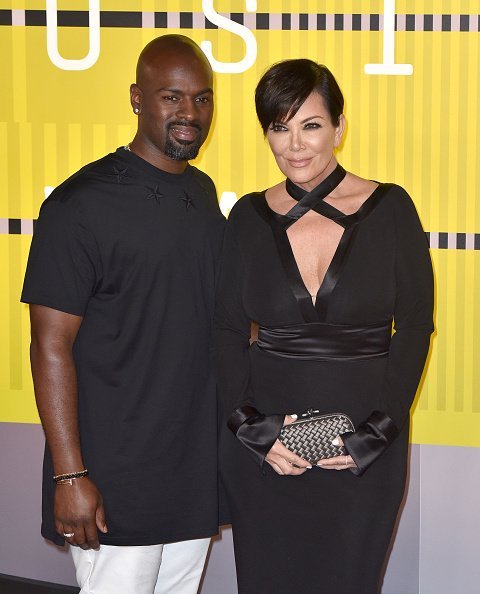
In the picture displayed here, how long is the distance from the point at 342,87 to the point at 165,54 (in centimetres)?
89

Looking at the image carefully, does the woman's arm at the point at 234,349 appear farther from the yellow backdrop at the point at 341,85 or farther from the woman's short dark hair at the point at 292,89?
the yellow backdrop at the point at 341,85

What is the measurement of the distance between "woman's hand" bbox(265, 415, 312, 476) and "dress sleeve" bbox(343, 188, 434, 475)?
4.8 inches

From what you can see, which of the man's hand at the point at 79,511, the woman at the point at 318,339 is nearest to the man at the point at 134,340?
the man's hand at the point at 79,511

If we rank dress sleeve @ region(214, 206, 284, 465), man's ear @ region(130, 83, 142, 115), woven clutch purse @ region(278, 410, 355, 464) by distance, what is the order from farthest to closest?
man's ear @ region(130, 83, 142, 115) < dress sleeve @ region(214, 206, 284, 465) < woven clutch purse @ region(278, 410, 355, 464)

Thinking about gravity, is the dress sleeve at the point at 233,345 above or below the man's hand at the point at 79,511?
above

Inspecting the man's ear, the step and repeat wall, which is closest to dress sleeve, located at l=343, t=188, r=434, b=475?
the man's ear

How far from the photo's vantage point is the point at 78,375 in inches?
87.1

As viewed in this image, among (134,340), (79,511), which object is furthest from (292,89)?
(79,511)

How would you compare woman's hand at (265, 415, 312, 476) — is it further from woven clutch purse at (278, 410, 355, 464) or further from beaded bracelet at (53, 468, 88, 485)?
beaded bracelet at (53, 468, 88, 485)

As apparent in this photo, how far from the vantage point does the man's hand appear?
2.12 m

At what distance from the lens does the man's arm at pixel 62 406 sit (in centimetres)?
211

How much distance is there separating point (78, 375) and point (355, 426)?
2.24 feet

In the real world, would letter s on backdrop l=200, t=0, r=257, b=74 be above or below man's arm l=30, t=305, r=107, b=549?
above

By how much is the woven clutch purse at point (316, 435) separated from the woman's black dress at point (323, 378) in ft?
0.11
